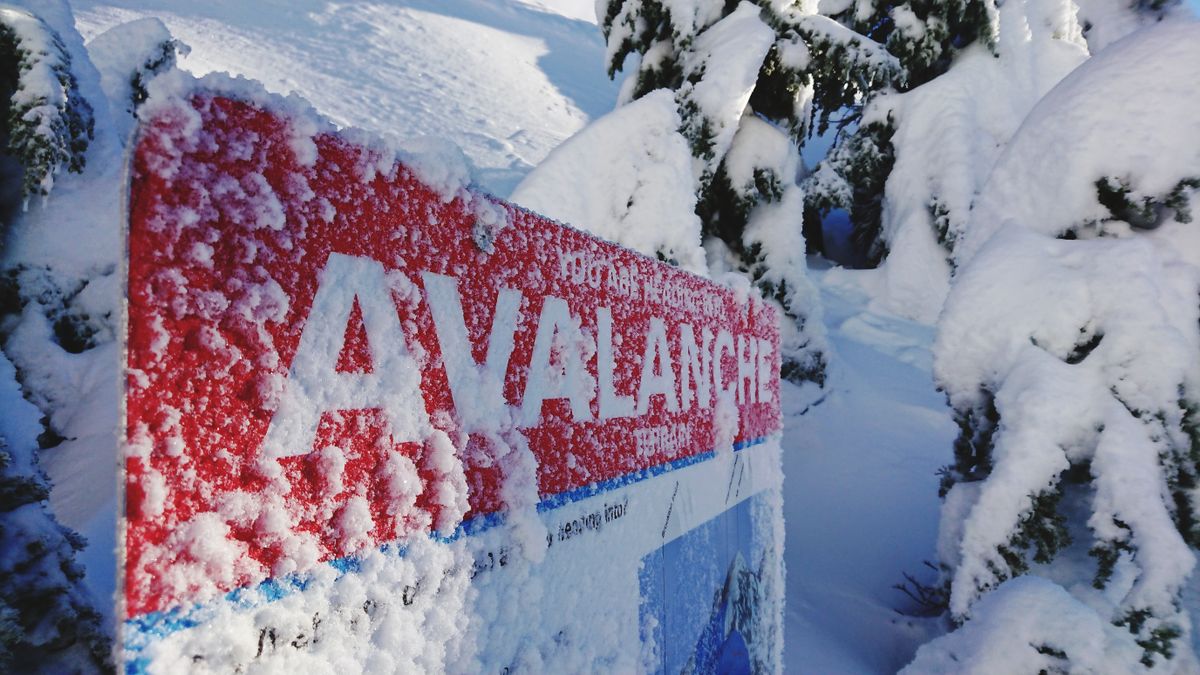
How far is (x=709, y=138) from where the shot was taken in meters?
5.57

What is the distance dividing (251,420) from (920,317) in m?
8.55

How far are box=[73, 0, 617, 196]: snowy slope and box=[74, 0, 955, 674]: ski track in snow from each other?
0.20ft

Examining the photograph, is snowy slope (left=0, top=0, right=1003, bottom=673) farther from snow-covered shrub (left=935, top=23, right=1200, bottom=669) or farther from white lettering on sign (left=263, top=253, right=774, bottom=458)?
snow-covered shrub (left=935, top=23, right=1200, bottom=669)

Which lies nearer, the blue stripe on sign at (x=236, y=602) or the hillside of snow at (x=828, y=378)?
the blue stripe on sign at (x=236, y=602)

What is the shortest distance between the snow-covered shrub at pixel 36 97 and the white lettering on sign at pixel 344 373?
4.47 m

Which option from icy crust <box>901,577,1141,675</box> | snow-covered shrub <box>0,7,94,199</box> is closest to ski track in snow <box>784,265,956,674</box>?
icy crust <box>901,577,1141,675</box>

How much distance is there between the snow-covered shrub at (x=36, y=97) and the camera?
3893 millimetres

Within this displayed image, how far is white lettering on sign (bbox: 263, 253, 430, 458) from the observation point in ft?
2.49

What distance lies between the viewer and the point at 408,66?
14.9 metres

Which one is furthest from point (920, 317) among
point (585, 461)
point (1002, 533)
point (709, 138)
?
point (585, 461)

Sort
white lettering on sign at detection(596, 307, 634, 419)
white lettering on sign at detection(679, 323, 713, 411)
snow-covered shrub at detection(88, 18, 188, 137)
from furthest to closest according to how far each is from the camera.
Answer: snow-covered shrub at detection(88, 18, 188, 137), white lettering on sign at detection(679, 323, 713, 411), white lettering on sign at detection(596, 307, 634, 419)

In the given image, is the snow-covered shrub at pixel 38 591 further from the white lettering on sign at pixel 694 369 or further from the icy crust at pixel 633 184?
the icy crust at pixel 633 184

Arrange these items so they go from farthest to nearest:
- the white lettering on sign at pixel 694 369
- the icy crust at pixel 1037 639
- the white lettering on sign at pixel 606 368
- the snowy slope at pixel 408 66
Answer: the snowy slope at pixel 408 66 < the icy crust at pixel 1037 639 < the white lettering on sign at pixel 694 369 < the white lettering on sign at pixel 606 368

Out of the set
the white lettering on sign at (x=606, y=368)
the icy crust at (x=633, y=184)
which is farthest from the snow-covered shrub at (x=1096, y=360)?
the white lettering on sign at (x=606, y=368)
